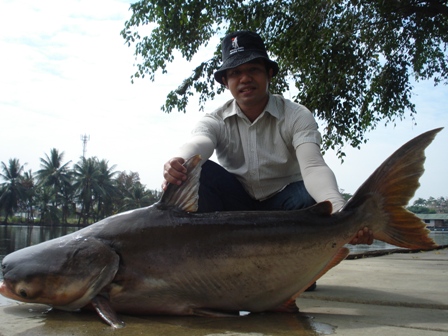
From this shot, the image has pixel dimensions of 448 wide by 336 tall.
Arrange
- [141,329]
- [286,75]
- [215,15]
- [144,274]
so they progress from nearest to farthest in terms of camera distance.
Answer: [141,329] → [144,274] → [215,15] → [286,75]

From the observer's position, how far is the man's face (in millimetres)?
2865

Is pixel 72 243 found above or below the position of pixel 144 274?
above

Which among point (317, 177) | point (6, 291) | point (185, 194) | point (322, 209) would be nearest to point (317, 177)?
point (317, 177)

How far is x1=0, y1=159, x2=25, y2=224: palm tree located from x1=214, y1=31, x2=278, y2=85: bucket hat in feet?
199

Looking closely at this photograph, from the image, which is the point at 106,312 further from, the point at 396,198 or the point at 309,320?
the point at 396,198

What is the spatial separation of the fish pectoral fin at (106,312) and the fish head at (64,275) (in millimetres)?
42

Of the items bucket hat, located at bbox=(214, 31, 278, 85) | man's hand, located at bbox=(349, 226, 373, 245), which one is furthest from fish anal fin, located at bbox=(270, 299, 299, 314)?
bucket hat, located at bbox=(214, 31, 278, 85)

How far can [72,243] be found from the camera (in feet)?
6.79

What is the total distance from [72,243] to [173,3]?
5774mm

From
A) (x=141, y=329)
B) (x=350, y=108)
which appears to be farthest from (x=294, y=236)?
(x=350, y=108)

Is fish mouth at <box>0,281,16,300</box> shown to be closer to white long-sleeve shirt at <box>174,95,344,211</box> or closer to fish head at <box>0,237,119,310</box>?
fish head at <box>0,237,119,310</box>

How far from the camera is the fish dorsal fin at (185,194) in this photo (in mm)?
2170

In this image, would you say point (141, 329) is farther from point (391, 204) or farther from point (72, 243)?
point (391, 204)

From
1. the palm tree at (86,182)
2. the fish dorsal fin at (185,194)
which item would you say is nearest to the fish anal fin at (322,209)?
the fish dorsal fin at (185,194)
